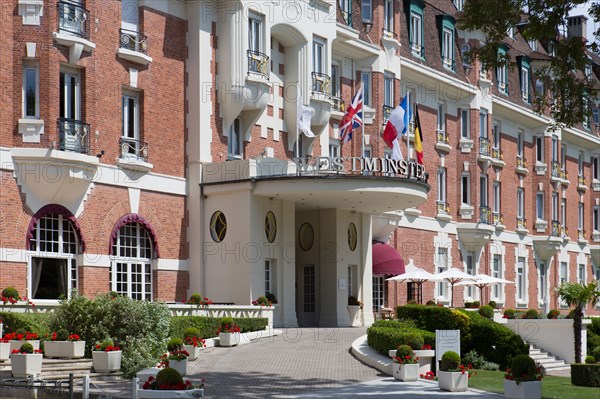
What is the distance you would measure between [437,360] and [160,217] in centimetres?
1117

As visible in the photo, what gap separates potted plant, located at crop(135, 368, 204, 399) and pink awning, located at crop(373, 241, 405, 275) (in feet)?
78.8

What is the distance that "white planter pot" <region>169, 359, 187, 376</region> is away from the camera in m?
24.8

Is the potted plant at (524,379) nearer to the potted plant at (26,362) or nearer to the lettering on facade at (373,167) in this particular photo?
the potted plant at (26,362)

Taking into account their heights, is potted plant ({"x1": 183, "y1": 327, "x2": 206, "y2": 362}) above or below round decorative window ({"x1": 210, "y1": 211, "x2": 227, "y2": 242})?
below

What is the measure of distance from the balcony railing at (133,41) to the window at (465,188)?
77.0 ft

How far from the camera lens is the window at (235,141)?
1481 inches

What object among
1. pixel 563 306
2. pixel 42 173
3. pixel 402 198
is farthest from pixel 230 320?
pixel 563 306

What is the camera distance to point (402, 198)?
37625mm

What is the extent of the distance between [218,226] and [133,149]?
4.33 meters

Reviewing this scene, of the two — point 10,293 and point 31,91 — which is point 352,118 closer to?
point 31,91

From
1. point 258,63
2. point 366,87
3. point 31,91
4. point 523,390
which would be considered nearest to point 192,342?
point 31,91

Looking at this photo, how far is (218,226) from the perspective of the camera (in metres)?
36.1

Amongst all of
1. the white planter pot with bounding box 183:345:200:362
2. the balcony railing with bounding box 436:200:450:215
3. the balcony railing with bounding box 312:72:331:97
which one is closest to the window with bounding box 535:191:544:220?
the balcony railing with bounding box 436:200:450:215

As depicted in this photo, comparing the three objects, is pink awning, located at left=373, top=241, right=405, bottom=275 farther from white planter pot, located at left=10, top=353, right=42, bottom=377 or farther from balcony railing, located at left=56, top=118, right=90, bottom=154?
white planter pot, located at left=10, top=353, right=42, bottom=377
